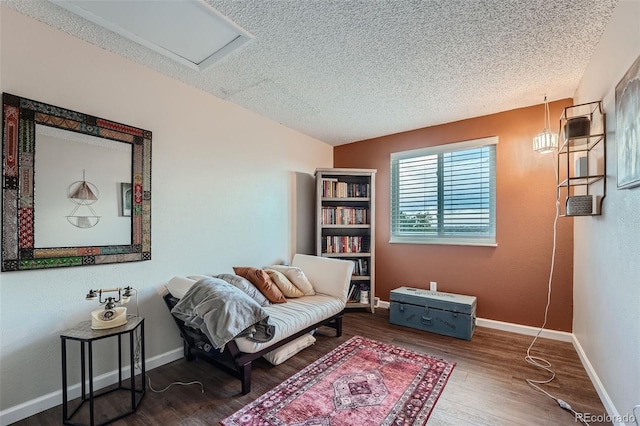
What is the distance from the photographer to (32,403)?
1.70 metres

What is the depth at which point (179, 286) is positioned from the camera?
219 cm

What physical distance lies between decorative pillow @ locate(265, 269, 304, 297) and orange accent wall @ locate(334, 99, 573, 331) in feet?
5.47

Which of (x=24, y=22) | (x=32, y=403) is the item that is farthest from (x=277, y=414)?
(x=24, y=22)

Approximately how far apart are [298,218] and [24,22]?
9.45ft

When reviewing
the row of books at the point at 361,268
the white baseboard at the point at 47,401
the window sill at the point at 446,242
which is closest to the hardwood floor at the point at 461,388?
the white baseboard at the point at 47,401

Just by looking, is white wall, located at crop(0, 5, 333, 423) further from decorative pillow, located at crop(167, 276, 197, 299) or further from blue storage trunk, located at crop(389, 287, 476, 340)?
blue storage trunk, located at crop(389, 287, 476, 340)

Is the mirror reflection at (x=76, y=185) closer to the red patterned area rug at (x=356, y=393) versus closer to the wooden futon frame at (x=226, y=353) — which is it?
the wooden futon frame at (x=226, y=353)

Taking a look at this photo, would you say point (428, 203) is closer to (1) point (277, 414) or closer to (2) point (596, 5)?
(2) point (596, 5)

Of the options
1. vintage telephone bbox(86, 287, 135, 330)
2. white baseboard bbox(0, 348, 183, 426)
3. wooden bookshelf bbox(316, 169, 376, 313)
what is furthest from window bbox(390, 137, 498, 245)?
white baseboard bbox(0, 348, 183, 426)

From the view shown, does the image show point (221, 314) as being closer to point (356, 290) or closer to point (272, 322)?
point (272, 322)

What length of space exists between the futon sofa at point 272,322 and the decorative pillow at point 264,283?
6cm

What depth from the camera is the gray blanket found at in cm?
180

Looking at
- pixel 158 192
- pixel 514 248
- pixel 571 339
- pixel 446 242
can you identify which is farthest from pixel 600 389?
pixel 158 192

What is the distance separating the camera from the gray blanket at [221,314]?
1801 mm
